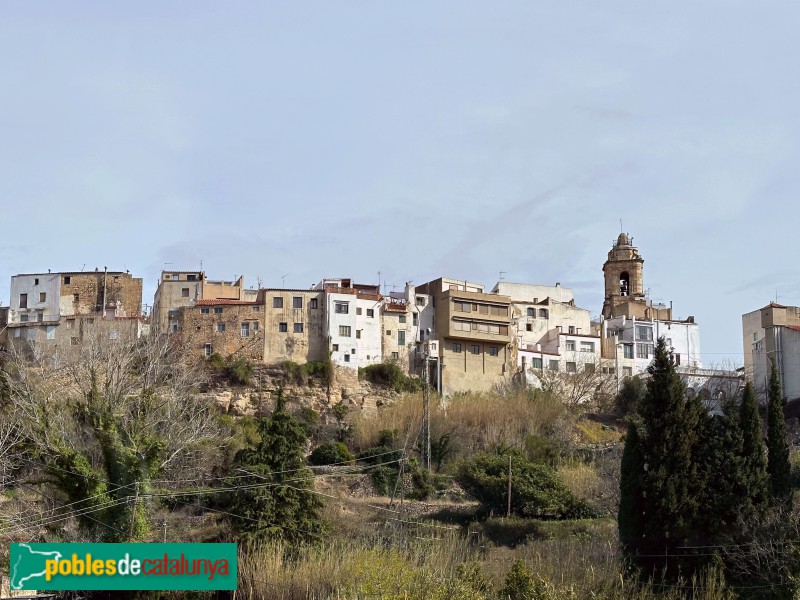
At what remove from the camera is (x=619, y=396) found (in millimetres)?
68188

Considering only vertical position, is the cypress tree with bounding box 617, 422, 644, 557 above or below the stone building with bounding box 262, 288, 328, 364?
below

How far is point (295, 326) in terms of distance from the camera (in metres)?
65.1

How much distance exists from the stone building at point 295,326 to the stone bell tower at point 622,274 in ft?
81.5

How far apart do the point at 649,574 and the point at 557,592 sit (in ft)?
23.1

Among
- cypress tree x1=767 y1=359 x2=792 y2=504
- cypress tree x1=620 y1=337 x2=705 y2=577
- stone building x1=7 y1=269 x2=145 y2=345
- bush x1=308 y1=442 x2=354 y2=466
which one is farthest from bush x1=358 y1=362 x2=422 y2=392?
cypress tree x1=767 y1=359 x2=792 y2=504

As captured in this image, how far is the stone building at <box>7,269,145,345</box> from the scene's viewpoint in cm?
6581

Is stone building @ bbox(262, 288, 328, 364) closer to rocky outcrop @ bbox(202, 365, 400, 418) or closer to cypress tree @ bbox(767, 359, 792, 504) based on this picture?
rocky outcrop @ bbox(202, 365, 400, 418)

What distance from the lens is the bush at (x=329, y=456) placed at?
54031 mm

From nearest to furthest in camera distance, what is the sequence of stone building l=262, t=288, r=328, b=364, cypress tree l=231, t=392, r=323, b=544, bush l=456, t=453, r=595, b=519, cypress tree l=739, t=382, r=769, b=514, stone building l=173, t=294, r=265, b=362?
1. cypress tree l=739, t=382, r=769, b=514
2. cypress tree l=231, t=392, r=323, b=544
3. bush l=456, t=453, r=595, b=519
4. stone building l=173, t=294, r=265, b=362
5. stone building l=262, t=288, r=328, b=364

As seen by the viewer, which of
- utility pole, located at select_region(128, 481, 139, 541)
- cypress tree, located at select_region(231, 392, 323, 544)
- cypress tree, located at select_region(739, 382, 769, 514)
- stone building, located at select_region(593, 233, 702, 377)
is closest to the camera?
cypress tree, located at select_region(739, 382, 769, 514)

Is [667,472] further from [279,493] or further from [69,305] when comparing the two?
[69,305]

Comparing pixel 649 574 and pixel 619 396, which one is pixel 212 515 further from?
pixel 619 396

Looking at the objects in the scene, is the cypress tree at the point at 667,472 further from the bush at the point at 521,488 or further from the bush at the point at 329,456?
the bush at the point at 329,456

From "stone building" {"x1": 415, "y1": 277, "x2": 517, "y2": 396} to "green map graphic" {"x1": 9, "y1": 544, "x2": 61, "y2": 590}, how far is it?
4521 centimetres
